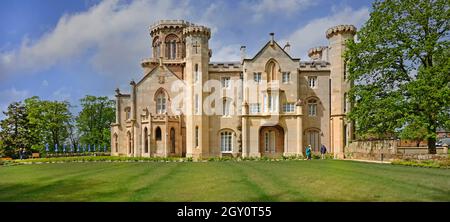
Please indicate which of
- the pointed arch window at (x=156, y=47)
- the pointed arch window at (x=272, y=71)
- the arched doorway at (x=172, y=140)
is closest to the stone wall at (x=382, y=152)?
the pointed arch window at (x=272, y=71)

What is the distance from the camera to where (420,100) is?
22250 mm

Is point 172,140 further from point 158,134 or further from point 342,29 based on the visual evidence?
point 342,29

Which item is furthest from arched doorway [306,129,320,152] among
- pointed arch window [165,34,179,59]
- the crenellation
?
pointed arch window [165,34,179,59]

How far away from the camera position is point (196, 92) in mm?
37656

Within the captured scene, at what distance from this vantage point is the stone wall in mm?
22658

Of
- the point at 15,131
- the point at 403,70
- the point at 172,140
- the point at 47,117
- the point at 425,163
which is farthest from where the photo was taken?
the point at 47,117

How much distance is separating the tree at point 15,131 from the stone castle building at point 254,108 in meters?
14.6

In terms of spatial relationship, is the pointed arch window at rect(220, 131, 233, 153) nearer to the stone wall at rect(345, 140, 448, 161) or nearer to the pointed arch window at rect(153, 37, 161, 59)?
the stone wall at rect(345, 140, 448, 161)

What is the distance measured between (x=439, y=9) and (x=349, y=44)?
6.06m

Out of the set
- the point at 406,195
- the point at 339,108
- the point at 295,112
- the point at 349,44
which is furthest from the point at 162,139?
the point at 406,195

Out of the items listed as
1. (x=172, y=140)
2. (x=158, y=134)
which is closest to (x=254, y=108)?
(x=172, y=140)

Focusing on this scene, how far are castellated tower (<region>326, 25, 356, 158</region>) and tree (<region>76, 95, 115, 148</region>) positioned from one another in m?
38.7

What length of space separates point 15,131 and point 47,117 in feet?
22.6

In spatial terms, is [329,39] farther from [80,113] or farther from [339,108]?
[80,113]
